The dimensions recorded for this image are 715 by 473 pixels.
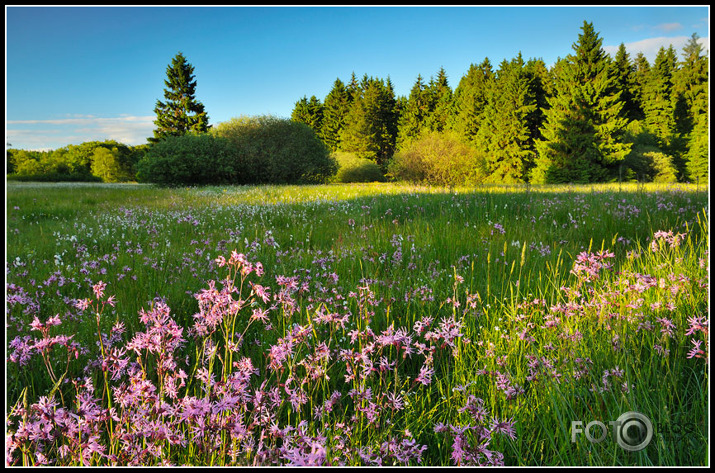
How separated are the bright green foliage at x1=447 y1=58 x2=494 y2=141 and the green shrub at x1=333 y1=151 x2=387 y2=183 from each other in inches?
469

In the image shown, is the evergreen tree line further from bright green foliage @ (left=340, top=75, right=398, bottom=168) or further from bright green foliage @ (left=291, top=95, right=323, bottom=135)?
bright green foliage @ (left=291, top=95, right=323, bottom=135)

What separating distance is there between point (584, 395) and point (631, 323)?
766 millimetres

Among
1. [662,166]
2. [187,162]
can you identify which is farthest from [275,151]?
[662,166]

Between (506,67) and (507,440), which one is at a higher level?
(506,67)

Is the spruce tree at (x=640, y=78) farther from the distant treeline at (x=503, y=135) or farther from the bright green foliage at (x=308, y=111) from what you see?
the bright green foliage at (x=308, y=111)

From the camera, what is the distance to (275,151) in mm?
35188

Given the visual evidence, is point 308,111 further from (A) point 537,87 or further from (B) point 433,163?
(B) point 433,163

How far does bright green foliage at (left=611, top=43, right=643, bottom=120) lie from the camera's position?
123 feet

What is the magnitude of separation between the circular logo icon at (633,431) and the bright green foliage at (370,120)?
52481 mm

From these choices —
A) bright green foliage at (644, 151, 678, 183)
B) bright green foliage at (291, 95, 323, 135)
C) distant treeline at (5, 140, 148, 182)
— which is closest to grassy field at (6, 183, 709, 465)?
distant treeline at (5, 140, 148, 182)

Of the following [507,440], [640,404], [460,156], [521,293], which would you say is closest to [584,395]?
[640,404]

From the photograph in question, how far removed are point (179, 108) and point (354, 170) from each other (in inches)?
889

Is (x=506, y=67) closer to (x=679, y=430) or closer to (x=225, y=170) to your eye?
(x=225, y=170)

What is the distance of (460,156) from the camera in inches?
1117
